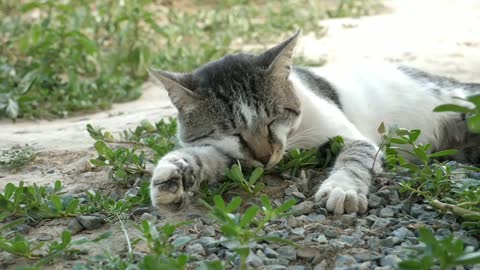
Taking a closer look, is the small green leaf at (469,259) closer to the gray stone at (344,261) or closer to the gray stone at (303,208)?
the gray stone at (344,261)

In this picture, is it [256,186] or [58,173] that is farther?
[58,173]

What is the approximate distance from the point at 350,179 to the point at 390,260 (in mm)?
755

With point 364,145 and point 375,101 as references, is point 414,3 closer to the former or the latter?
point 375,101

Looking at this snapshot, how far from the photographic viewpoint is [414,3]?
919 cm

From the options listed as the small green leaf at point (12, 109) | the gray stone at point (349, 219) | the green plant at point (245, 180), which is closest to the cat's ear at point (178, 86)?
the green plant at point (245, 180)

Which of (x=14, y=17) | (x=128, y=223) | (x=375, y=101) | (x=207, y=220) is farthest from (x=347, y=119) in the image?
(x=14, y=17)

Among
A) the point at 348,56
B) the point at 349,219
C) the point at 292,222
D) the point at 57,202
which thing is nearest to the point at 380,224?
the point at 349,219

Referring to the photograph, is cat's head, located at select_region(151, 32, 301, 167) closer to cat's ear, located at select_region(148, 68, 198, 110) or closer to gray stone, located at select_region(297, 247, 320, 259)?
cat's ear, located at select_region(148, 68, 198, 110)

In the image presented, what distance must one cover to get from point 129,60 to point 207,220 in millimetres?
4195

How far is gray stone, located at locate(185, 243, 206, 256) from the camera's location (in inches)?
82.7

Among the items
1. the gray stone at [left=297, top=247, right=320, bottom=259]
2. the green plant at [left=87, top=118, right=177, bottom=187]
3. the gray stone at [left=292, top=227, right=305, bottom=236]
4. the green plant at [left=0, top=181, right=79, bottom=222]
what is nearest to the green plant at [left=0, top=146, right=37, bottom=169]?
the green plant at [left=87, top=118, right=177, bottom=187]

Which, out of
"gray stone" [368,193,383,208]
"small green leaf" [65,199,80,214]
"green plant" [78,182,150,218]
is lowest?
"gray stone" [368,193,383,208]

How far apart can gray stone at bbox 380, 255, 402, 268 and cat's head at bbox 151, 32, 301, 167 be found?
3.32 feet

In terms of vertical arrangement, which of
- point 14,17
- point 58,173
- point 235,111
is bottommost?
point 58,173
